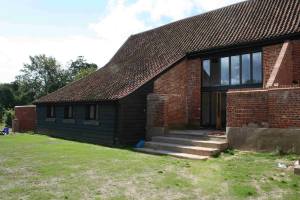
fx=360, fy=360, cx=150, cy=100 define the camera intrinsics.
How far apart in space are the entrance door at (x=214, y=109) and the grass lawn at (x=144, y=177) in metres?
5.30

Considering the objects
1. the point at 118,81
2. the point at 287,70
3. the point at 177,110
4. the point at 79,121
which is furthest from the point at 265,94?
the point at 79,121

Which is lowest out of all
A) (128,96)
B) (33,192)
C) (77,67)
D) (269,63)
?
(33,192)

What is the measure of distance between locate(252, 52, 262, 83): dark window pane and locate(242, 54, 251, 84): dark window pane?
0.30 metres

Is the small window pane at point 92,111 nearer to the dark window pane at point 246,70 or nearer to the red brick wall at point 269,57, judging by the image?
the dark window pane at point 246,70

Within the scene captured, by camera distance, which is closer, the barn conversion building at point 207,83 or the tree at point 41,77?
the barn conversion building at point 207,83

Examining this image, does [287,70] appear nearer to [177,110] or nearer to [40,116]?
[177,110]

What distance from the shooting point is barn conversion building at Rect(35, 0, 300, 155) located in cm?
1353

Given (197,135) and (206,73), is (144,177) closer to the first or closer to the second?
(197,135)

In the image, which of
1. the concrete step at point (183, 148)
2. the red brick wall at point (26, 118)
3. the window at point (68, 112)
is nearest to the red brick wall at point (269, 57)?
the concrete step at point (183, 148)

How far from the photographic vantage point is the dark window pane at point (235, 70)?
17547 mm

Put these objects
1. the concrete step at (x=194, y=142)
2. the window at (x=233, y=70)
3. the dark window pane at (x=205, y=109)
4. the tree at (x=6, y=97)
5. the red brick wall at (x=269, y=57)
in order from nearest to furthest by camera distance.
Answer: the concrete step at (x=194, y=142) < the red brick wall at (x=269, y=57) < the window at (x=233, y=70) < the dark window pane at (x=205, y=109) < the tree at (x=6, y=97)

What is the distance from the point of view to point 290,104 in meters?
12.1

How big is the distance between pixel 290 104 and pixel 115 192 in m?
7.09

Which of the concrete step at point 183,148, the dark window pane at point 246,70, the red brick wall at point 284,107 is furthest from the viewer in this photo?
the dark window pane at point 246,70
